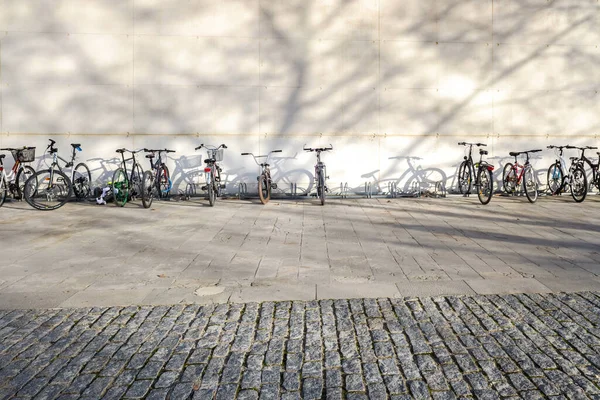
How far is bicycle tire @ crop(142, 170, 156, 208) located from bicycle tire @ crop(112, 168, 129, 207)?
509mm

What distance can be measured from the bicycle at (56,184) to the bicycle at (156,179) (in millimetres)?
1292

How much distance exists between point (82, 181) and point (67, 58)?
2.42m

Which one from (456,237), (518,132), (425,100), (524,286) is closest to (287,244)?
(456,237)

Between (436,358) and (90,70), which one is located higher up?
(90,70)

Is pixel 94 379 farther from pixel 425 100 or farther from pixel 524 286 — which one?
pixel 425 100

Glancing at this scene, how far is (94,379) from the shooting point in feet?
9.46

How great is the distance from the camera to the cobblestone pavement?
9.11ft

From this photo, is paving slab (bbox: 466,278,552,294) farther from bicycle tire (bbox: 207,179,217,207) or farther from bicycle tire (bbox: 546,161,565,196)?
bicycle tire (bbox: 546,161,565,196)

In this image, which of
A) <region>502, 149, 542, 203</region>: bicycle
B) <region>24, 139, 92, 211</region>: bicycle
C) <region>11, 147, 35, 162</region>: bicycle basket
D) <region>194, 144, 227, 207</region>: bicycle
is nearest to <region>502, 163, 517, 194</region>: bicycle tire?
<region>502, 149, 542, 203</region>: bicycle

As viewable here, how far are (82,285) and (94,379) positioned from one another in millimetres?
1952

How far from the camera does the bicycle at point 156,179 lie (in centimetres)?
939

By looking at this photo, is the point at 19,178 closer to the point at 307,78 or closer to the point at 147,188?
the point at 147,188

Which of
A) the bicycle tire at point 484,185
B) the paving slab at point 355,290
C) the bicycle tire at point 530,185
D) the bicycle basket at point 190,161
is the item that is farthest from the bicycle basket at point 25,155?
the bicycle tire at point 530,185

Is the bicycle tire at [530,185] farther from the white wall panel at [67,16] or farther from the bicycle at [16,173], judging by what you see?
the bicycle at [16,173]
